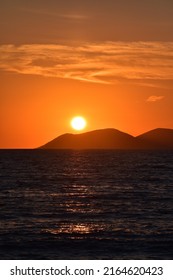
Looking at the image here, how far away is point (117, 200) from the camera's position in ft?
270

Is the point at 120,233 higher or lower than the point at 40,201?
lower

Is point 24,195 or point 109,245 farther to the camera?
point 24,195

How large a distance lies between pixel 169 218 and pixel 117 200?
20.0m

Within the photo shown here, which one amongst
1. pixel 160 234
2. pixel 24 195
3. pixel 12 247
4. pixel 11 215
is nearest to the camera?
pixel 12 247

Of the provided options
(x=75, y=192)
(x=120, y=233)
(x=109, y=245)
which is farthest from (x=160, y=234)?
(x=75, y=192)

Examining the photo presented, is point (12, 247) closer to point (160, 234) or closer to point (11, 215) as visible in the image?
point (160, 234)

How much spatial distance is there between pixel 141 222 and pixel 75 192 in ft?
131

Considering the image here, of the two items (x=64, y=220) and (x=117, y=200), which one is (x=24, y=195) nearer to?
(x=117, y=200)

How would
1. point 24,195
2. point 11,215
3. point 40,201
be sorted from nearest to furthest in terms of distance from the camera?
point 11,215 → point 40,201 → point 24,195
